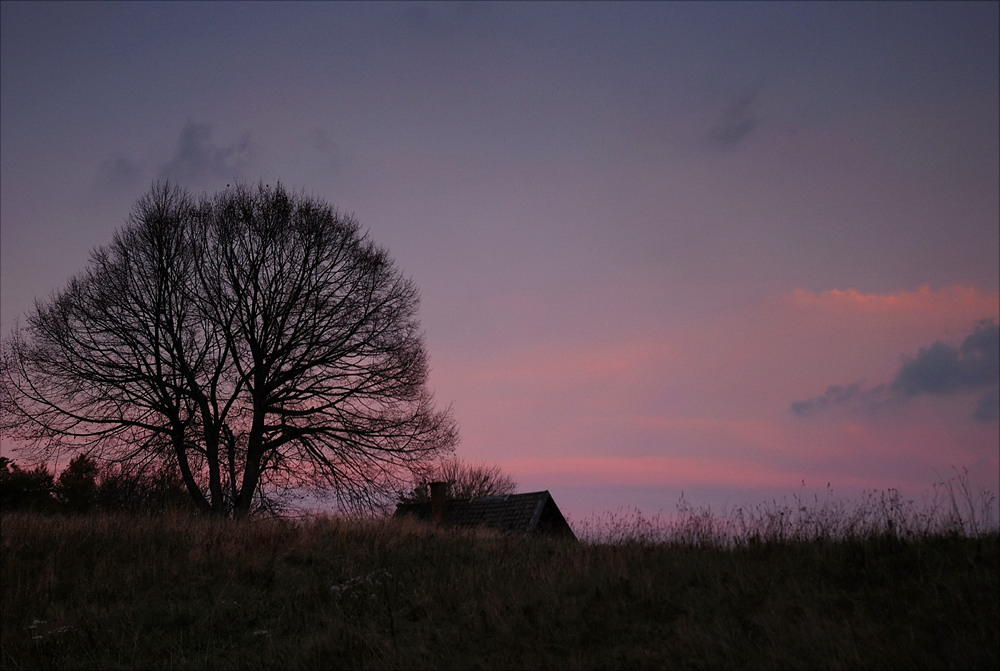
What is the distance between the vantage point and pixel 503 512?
31.0m

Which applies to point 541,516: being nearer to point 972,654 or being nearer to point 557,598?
point 557,598

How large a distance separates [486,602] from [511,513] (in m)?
21.5

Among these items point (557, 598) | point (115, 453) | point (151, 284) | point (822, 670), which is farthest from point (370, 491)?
point (822, 670)

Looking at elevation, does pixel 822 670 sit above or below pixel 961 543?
below

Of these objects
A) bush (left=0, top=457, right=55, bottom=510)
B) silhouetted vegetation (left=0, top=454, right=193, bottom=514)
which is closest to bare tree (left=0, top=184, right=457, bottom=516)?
silhouetted vegetation (left=0, top=454, right=193, bottom=514)

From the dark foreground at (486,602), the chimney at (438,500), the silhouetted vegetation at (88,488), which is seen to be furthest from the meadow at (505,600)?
the chimney at (438,500)

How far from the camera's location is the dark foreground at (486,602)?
23.2 feet

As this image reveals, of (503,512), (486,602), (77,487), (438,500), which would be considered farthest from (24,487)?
(486,602)

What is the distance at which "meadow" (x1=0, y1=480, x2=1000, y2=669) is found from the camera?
7082mm

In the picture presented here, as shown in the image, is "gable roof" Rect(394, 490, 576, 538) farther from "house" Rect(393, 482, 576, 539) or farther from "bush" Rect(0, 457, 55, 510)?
"bush" Rect(0, 457, 55, 510)

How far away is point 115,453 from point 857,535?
773 inches

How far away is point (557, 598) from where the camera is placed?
29.5ft

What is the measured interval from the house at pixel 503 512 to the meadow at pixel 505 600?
1528 centimetres

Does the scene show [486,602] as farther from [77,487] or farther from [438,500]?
[77,487]
